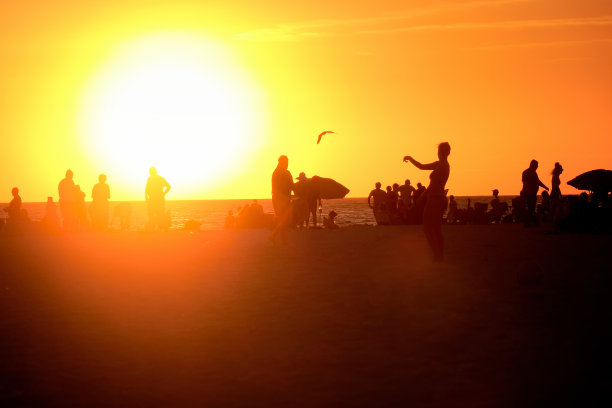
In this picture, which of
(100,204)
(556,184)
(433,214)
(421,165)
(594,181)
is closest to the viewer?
(421,165)

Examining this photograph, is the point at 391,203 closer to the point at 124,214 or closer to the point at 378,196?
the point at 378,196

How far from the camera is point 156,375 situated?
6.46m

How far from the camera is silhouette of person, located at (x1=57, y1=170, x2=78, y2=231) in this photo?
85.7 ft

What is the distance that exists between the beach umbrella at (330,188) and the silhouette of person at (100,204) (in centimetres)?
754

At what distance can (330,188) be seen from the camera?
1184 inches

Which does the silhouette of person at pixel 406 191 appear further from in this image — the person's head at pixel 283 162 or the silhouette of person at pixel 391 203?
the person's head at pixel 283 162

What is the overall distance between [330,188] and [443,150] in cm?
1688

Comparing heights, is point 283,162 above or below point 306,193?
above

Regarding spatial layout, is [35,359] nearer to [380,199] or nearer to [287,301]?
[287,301]

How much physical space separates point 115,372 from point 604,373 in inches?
151

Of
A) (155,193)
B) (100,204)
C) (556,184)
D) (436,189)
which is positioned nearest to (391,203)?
(556,184)

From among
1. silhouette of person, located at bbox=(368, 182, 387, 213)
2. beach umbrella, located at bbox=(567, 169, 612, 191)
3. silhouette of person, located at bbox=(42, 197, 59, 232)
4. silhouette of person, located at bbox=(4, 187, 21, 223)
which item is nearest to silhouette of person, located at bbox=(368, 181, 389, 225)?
silhouette of person, located at bbox=(368, 182, 387, 213)

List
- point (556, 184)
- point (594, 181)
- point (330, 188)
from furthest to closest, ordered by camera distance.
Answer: point (330, 188) < point (594, 181) < point (556, 184)

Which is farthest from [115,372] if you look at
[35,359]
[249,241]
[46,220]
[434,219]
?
[46,220]
